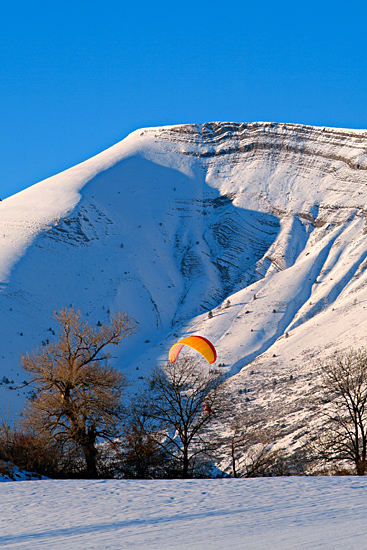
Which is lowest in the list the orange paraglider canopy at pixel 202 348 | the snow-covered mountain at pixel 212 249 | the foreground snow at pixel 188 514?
the foreground snow at pixel 188 514

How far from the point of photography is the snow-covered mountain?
183 feet

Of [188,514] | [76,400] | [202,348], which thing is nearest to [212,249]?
[202,348]

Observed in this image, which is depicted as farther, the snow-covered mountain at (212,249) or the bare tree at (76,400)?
the snow-covered mountain at (212,249)

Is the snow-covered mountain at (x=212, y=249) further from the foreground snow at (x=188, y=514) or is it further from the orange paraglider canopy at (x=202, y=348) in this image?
the foreground snow at (x=188, y=514)

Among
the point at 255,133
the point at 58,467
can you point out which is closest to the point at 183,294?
the point at 255,133

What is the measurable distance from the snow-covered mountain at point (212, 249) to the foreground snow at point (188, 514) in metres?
25.3

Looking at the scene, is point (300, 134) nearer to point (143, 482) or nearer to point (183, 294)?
point (183, 294)

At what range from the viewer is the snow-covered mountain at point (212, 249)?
55719mm

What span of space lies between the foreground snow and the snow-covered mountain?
83.0ft

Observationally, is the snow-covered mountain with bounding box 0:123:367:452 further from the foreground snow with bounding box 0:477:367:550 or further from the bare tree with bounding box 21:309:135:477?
the foreground snow with bounding box 0:477:367:550

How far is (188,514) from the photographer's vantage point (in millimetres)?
11992

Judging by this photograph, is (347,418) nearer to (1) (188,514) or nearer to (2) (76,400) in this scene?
(2) (76,400)

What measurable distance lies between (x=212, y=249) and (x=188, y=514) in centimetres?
7224

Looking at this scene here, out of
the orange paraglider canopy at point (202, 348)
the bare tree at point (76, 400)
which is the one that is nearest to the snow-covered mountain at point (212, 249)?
the orange paraglider canopy at point (202, 348)
